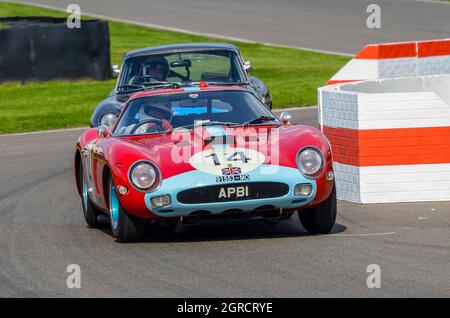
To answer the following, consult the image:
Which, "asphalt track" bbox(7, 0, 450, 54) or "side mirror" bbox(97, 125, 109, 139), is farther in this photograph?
"asphalt track" bbox(7, 0, 450, 54)

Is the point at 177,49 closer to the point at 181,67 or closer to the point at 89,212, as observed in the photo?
the point at 181,67

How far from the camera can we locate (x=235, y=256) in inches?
343

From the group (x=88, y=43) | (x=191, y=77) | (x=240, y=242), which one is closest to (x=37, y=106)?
(x=88, y=43)

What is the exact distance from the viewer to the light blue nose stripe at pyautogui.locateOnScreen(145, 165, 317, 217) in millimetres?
9062

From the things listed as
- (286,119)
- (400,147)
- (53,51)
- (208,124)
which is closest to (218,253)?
(208,124)

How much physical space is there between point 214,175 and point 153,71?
669cm

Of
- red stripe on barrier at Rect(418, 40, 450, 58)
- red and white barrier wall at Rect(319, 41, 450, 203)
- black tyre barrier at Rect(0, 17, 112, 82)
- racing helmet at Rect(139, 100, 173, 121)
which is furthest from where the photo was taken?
black tyre barrier at Rect(0, 17, 112, 82)

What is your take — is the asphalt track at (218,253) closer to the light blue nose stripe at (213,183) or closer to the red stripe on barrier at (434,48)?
the light blue nose stripe at (213,183)

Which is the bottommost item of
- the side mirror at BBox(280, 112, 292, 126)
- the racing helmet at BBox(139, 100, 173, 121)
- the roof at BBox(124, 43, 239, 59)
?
the side mirror at BBox(280, 112, 292, 126)

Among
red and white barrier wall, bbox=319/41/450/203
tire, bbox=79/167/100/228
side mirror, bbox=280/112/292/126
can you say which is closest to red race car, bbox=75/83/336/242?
side mirror, bbox=280/112/292/126

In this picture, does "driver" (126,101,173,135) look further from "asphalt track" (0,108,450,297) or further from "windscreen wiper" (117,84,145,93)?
"windscreen wiper" (117,84,145,93)

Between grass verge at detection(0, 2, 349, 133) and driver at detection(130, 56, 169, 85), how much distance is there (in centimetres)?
509

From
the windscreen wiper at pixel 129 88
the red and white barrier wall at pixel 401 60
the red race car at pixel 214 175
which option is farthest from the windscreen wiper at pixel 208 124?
the red and white barrier wall at pixel 401 60
